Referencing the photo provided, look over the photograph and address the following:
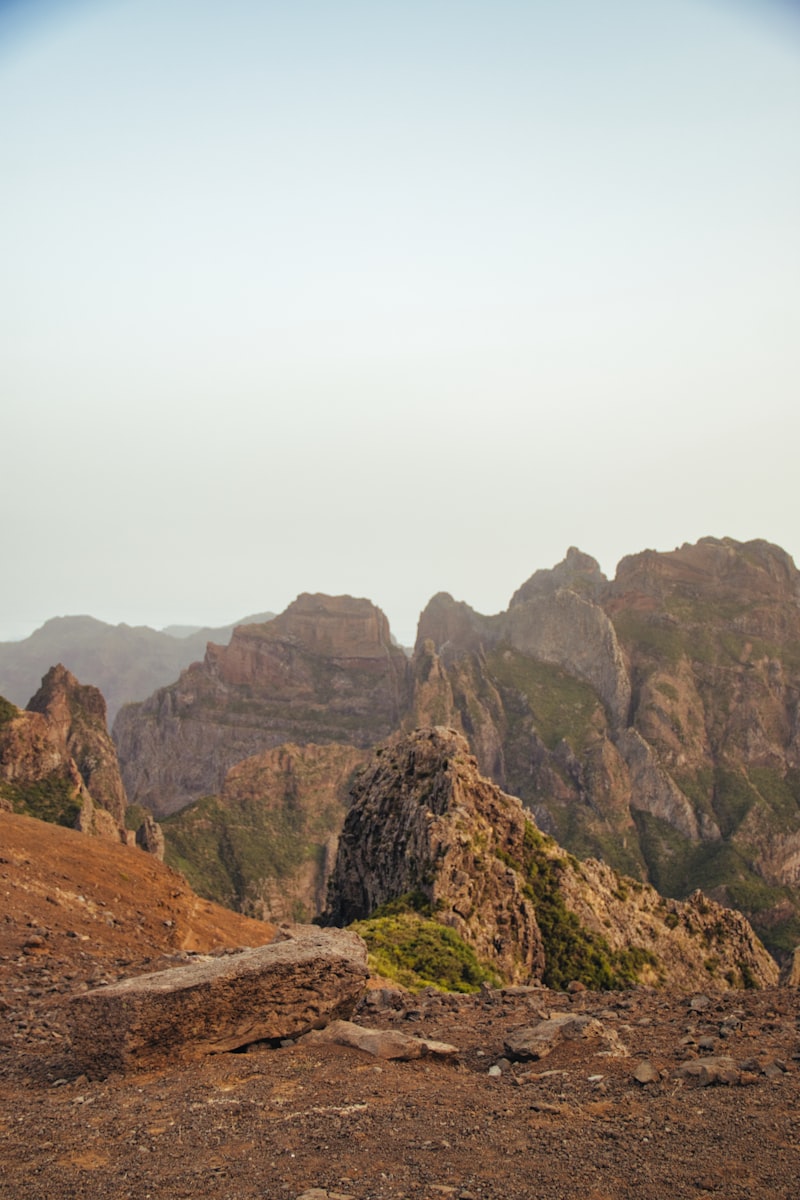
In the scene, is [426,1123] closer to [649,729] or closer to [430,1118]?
[430,1118]

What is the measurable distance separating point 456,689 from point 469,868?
151133 mm

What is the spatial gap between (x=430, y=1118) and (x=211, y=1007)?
4022 millimetres

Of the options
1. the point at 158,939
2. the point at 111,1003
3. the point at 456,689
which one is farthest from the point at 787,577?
the point at 111,1003

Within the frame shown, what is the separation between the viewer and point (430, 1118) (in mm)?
9367

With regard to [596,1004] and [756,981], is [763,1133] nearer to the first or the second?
[596,1004]

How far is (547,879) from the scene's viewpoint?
40156mm

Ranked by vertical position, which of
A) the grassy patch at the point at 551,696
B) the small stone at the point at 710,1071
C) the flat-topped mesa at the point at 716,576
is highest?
the flat-topped mesa at the point at 716,576

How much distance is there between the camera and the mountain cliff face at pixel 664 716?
5477 inches

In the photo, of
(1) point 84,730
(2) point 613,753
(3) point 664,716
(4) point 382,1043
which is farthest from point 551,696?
(4) point 382,1043

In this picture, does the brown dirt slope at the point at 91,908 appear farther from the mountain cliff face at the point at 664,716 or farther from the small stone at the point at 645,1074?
the mountain cliff face at the point at 664,716

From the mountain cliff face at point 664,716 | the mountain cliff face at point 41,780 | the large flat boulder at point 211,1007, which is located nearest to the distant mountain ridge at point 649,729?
the mountain cliff face at point 664,716

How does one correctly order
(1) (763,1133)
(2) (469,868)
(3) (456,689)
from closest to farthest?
(1) (763,1133), (2) (469,868), (3) (456,689)

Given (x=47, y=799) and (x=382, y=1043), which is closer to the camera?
(x=382, y=1043)

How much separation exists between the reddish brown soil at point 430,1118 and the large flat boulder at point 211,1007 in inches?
12.5
